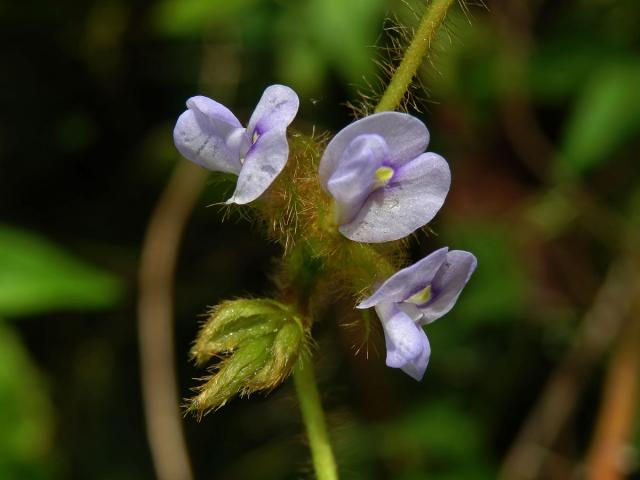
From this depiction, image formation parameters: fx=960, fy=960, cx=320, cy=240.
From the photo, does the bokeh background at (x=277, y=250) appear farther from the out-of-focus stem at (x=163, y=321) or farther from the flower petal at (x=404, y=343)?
the flower petal at (x=404, y=343)

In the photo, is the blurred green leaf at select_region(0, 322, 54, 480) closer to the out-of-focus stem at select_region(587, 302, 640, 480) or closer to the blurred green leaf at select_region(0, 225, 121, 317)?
the blurred green leaf at select_region(0, 225, 121, 317)

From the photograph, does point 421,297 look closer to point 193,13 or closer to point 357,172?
point 357,172

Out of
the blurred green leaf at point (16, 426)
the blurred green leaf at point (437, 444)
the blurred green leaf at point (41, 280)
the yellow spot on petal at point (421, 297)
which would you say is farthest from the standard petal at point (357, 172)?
the blurred green leaf at point (437, 444)

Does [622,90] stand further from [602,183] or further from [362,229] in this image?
[362,229]

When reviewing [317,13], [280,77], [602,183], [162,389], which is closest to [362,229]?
[317,13]

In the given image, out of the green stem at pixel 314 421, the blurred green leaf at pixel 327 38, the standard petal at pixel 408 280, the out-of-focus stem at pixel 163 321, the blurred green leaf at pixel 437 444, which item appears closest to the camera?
the standard petal at pixel 408 280

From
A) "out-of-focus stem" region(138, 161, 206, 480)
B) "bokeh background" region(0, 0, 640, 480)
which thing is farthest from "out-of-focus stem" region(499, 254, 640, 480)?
"out-of-focus stem" region(138, 161, 206, 480)

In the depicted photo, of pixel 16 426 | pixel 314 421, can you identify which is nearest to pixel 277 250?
pixel 16 426

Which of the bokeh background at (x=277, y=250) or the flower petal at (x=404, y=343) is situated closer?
the flower petal at (x=404, y=343)
